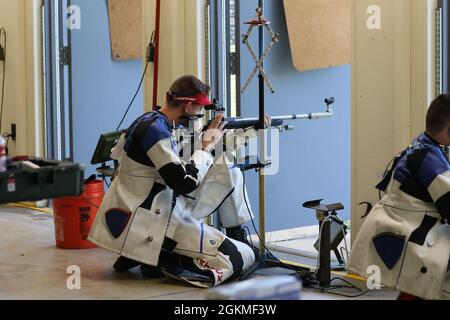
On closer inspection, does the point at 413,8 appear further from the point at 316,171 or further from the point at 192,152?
the point at 316,171

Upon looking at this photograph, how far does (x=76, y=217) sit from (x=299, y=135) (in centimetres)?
184

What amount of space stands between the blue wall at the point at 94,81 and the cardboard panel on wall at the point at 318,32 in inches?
85.6

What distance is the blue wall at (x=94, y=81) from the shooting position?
757cm

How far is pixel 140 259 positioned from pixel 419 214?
1.63m

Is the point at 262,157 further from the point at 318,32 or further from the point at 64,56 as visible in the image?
the point at 64,56

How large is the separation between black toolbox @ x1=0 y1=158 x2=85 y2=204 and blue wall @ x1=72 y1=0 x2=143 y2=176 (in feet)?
16.2

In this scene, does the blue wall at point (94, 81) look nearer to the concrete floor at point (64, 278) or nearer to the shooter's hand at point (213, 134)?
the concrete floor at point (64, 278)

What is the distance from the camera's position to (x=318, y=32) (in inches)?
247

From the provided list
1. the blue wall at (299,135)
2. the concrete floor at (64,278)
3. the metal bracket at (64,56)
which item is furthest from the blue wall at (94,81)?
the blue wall at (299,135)

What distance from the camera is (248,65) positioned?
5.96m

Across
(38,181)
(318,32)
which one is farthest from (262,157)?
(38,181)

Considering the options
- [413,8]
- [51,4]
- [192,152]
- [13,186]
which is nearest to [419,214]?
[413,8]

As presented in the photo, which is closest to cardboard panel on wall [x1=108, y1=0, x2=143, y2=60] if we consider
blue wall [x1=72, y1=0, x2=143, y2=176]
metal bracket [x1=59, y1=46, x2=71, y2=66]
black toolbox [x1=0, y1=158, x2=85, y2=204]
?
blue wall [x1=72, y1=0, x2=143, y2=176]

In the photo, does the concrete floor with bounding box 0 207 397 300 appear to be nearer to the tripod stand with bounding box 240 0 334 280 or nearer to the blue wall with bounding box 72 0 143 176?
the tripod stand with bounding box 240 0 334 280
